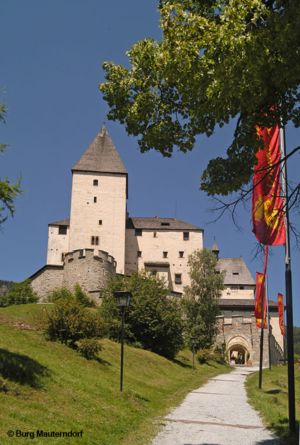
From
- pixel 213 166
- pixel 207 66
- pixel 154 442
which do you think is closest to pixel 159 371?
pixel 154 442

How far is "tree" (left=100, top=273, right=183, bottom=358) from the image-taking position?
29.1 metres

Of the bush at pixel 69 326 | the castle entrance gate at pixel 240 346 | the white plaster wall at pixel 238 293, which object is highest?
the white plaster wall at pixel 238 293

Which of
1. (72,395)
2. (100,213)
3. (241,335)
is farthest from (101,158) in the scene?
(72,395)

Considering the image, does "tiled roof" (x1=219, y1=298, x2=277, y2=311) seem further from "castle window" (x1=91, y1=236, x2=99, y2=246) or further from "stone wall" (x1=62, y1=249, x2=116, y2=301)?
"stone wall" (x1=62, y1=249, x2=116, y2=301)

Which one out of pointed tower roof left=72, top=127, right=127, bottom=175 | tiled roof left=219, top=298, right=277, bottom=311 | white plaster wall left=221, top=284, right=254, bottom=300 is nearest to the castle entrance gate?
tiled roof left=219, top=298, right=277, bottom=311

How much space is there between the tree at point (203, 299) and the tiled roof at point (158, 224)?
11.5m

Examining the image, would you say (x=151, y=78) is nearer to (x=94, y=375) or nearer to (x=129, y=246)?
(x=94, y=375)

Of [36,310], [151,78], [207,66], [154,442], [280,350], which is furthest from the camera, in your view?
[280,350]

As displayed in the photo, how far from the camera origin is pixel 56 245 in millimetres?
59938

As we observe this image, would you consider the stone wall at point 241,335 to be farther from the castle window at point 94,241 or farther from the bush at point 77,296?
the castle window at point 94,241

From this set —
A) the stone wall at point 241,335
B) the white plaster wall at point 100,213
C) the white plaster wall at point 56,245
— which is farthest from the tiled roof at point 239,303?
the white plaster wall at point 56,245

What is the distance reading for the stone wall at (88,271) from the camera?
156 feet

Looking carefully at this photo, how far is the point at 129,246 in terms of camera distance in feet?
212

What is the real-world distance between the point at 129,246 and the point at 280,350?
24301 mm
